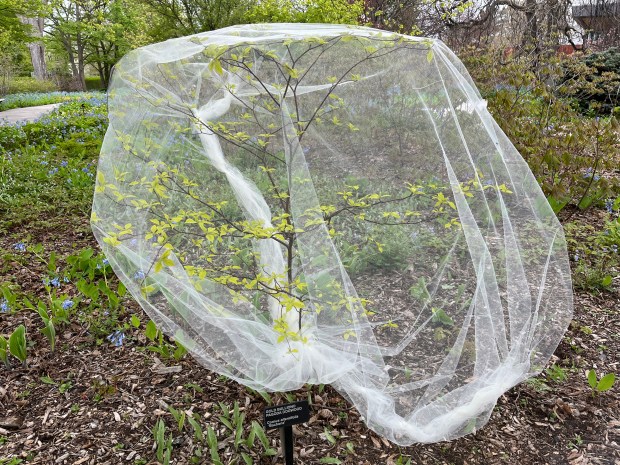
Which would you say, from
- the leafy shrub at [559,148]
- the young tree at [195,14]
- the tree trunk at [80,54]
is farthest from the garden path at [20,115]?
the tree trunk at [80,54]

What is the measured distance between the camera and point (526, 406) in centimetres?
218

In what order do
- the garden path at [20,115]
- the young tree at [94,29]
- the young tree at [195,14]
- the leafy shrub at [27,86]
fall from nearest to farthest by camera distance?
the garden path at [20,115]
the young tree at [195,14]
the leafy shrub at [27,86]
the young tree at [94,29]

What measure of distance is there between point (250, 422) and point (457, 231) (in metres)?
1.18

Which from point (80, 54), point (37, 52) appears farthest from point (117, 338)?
point (37, 52)

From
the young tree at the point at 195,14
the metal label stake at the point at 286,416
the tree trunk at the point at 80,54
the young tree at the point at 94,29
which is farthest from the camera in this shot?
the tree trunk at the point at 80,54

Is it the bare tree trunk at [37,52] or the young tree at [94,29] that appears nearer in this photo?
the young tree at [94,29]

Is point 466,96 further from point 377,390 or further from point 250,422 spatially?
point 250,422

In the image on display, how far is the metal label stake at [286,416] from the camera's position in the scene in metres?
1.57

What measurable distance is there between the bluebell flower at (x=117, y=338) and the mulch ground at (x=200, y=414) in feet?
0.23

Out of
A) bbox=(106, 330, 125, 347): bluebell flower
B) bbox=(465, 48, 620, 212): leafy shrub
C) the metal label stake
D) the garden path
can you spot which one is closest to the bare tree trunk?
the garden path

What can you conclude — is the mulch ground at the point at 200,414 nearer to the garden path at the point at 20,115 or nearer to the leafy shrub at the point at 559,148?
the leafy shrub at the point at 559,148

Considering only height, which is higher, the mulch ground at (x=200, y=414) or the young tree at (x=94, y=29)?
the young tree at (x=94, y=29)

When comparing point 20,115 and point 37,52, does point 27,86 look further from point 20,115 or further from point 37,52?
point 20,115

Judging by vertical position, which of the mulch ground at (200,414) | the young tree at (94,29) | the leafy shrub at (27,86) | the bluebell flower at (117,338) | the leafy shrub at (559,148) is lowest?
the mulch ground at (200,414)
